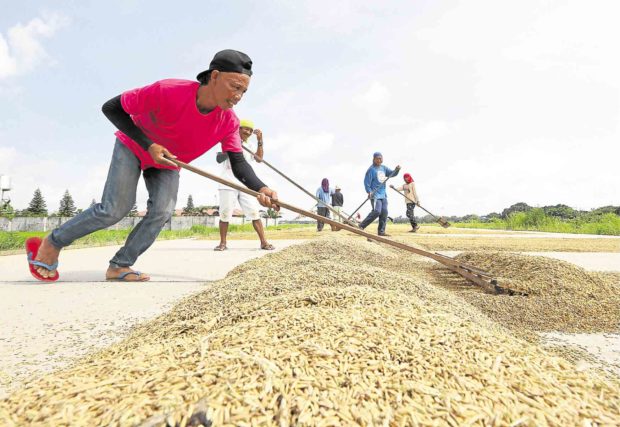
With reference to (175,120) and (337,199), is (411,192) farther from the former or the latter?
(175,120)

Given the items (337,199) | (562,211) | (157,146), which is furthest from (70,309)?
(562,211)

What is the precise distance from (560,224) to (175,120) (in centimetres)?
1690

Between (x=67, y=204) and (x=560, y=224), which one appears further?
(x=67, y=204)

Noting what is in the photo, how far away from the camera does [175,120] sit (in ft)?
8.36

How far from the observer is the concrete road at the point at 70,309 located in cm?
143

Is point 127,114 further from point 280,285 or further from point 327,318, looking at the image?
point 327,318

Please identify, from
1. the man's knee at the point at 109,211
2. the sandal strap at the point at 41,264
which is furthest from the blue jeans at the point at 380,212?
the sandal strap at the point at 41,264

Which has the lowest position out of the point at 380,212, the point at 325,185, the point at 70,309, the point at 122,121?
the point at 70,309

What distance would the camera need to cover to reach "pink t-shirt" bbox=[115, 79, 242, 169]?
245cm

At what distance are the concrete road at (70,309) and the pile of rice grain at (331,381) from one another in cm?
33

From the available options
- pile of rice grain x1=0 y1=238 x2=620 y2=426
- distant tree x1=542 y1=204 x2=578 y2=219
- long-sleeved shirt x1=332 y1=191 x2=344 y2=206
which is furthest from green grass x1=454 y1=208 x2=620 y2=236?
pile of rice grain x1=0 y1=238 x2=620 y2=426

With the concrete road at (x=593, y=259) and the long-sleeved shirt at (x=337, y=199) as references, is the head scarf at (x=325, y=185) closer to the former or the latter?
the long-sleeved shirt at (x=337, y=199)

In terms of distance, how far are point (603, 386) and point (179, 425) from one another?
42.5 inches

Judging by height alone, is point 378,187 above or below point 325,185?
below
